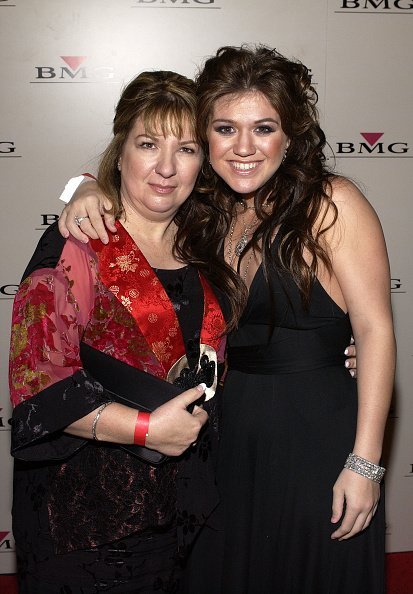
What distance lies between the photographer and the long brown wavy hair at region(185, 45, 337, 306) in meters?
1.60

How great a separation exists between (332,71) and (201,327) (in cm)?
147

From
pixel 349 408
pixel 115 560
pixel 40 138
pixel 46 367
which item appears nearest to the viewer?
pixel 46 367

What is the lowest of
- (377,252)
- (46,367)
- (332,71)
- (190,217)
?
(46,367)

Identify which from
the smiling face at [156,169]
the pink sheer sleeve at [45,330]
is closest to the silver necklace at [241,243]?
the smiling face at [156,169]

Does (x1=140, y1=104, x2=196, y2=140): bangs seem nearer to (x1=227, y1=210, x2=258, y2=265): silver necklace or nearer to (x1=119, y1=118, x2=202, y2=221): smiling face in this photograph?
(x1=119, y1=118, x2=202, y2=221): smiling face

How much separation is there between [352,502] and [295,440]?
0.18 m

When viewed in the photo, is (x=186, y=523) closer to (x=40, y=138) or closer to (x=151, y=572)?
(x=151, y=572)

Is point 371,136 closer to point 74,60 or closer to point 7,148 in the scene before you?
point 74,60

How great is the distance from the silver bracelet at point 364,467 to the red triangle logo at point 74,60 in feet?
5.81

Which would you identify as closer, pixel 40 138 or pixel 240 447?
pixel 240 447

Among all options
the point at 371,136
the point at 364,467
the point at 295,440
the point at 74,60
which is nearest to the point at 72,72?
the point at 74,60

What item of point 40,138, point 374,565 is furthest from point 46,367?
Answer: point 40,138

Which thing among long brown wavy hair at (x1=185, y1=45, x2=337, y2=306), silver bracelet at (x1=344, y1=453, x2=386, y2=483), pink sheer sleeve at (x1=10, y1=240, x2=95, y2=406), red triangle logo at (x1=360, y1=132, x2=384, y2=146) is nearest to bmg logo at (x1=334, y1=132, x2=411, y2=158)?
red triangle logo at (x1=360, y1=132, x2=384, y2=146)

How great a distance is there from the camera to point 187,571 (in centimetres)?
175
